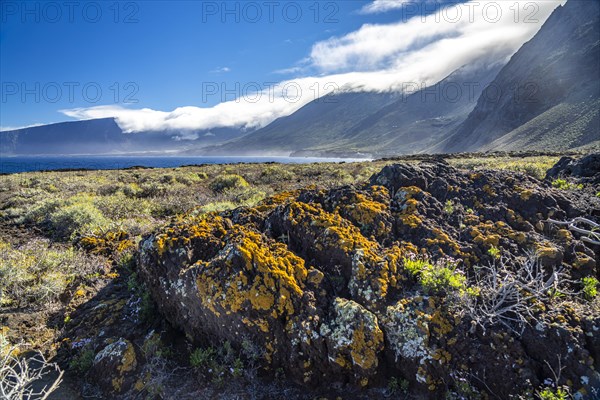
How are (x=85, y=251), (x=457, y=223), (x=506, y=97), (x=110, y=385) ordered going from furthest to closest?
(x=506, y=97)
(x=85, y=251)
(x=457, y=223)
(x=110, y=385)

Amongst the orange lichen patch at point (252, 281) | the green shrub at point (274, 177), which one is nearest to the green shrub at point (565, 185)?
the orange lichen patch at point (252, 281)

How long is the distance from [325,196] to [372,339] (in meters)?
2.95

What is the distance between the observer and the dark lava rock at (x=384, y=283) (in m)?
3.82

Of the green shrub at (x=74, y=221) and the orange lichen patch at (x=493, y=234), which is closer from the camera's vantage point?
the orange lichen patch at (x=493, y=234)

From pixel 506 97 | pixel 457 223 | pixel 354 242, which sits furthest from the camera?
pixel 506 97

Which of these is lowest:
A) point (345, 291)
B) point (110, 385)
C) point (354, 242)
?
point (110, 385)

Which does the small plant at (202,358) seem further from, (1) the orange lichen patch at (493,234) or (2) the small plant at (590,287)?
(2) the small plant at (590,287)

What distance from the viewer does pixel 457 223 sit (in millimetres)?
5711

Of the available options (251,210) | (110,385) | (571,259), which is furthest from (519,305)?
(110,385)

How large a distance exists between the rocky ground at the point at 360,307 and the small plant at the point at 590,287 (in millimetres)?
16

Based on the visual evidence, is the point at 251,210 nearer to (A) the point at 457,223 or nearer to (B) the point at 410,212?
(B) the point at 410,212

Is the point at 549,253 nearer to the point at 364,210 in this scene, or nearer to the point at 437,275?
the point at 437,275

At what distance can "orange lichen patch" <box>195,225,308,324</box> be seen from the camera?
14.5 ft

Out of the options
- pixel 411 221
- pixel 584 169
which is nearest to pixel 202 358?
pixel 411 221
